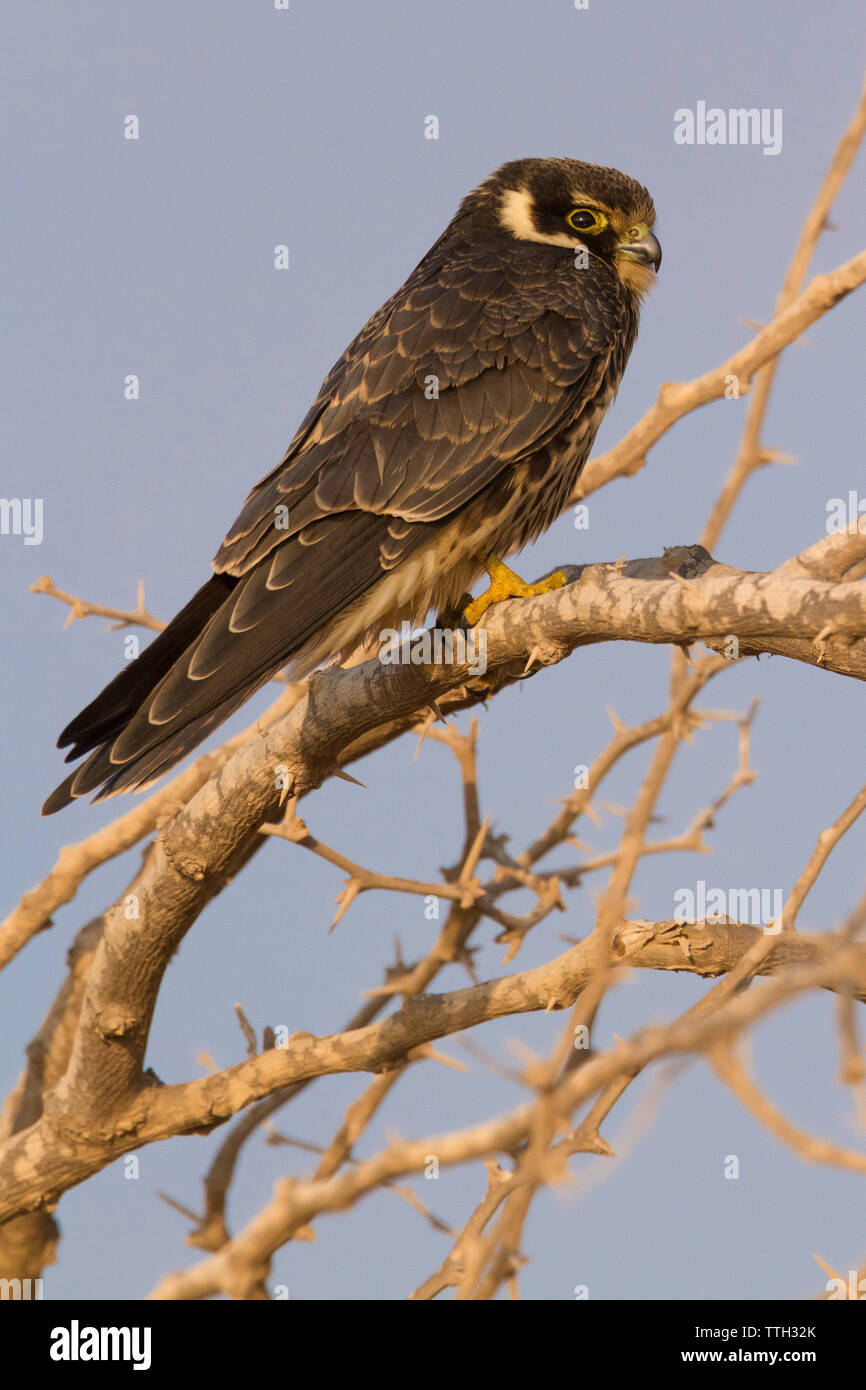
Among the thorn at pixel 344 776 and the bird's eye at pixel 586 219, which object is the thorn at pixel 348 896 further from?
the bird's eye at pixel 586 219

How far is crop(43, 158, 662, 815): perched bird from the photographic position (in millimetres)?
3596

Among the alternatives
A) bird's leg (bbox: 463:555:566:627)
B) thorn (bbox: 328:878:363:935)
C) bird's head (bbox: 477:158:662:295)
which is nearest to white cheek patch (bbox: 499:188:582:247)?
bird's head (bbox: 477:158:662:295)

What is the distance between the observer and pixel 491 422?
407 cm

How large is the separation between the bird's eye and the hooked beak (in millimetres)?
104

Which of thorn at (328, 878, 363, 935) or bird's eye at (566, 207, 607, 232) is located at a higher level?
bird's eye at (566, 207, 607, 232)

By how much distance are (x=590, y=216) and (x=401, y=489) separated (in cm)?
173

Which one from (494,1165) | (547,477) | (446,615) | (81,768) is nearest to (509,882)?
(446,615)

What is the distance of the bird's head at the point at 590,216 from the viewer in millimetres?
4930

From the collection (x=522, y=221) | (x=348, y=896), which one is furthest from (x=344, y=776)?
(x=522, y=221)

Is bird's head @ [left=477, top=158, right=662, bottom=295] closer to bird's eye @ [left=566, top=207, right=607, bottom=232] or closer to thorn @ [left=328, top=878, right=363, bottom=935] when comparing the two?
bird's eye @ [left=566, top=207, right=607, bottom=232]

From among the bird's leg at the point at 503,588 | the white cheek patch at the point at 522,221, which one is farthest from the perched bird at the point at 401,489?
the white cheek patch at the point at 522,221

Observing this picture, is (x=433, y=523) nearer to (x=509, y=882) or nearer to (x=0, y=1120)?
(x=509, y=882)

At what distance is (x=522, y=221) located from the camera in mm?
4988
